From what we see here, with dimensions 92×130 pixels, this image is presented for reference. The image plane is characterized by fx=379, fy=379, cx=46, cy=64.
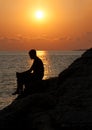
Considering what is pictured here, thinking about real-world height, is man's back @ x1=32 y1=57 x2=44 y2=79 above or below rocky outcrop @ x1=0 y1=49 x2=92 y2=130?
above

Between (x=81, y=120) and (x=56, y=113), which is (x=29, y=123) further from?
(x=81, y=120)

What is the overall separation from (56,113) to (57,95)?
2.40 meters

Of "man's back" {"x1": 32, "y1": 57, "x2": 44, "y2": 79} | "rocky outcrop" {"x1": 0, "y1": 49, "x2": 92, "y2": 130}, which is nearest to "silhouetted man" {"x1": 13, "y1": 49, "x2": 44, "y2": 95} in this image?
"man's back" {"x1": 32, "y1": 57, "x2": 44, "y2": 79}

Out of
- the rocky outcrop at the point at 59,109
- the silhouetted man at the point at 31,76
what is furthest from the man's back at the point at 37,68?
the rocky outcrop at the point at 59,109

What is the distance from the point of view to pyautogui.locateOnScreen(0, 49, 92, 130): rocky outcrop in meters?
11.8

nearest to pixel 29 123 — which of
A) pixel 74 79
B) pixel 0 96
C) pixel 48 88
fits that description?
pixel 74 79

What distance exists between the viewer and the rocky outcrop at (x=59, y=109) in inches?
466

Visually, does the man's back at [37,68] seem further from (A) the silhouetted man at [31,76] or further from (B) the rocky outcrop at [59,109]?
(B) the rocky outcrop at [59,109]

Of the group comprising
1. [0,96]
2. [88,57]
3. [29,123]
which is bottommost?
[0,96]

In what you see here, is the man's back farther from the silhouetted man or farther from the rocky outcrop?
the rocky outcrop

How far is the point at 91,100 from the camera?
12.6 meters

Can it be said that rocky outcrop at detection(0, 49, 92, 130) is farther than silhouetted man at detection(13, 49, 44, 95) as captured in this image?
No

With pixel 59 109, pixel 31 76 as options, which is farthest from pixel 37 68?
pixel 59 109

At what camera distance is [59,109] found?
12617 millimetres
